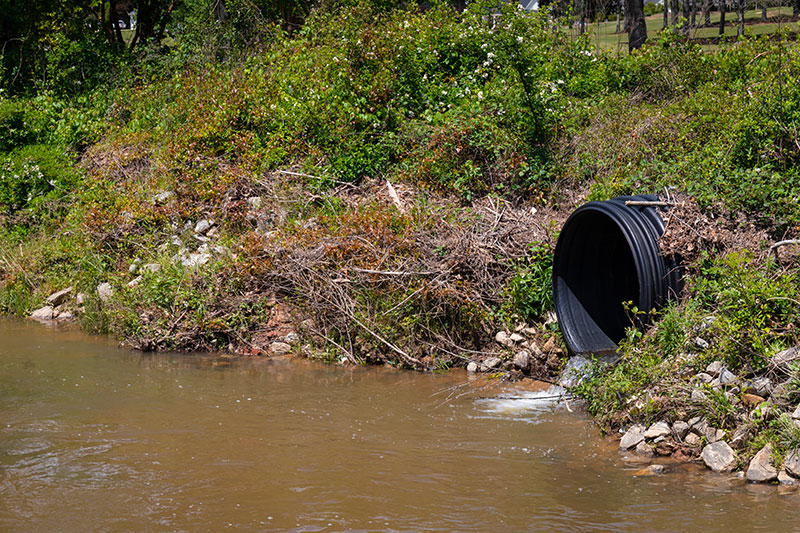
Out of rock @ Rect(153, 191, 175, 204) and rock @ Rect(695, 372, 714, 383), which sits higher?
rock @ Rect(153, 191, 175, 204)

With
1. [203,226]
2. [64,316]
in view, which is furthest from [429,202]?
[64,316]

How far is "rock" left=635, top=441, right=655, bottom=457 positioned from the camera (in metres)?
7.43

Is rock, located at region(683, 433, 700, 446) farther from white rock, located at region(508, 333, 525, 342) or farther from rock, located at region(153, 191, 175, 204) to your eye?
rock, located at region(153, 191, 175, 204)

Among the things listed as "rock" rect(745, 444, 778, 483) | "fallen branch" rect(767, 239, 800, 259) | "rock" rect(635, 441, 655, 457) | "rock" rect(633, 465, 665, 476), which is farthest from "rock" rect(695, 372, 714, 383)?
"fallen branch" rect(767, 239, 800, 259)

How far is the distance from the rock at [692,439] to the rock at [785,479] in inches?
31.2

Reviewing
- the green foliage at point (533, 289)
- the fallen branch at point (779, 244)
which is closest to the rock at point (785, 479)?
the fallen branch at point (779, 244)

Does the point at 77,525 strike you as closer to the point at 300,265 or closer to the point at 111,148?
the point at 300,265

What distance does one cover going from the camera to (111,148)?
17.1 meters

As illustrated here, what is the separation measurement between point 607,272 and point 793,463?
4407 millimetres

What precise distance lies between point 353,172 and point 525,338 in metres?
4.50

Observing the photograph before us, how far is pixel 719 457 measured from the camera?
7004 millimetres

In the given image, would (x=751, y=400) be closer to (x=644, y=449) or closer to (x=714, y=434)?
(x=714, y=434)

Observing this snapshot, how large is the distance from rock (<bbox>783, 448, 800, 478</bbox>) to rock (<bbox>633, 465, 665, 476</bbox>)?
3.06ft

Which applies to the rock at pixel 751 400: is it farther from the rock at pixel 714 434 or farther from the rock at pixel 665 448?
the rock at pixel 665 448
